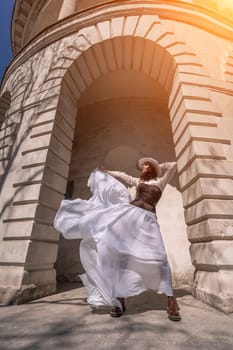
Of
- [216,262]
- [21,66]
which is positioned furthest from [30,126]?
[216,262]

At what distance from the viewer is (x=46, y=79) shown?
554 cm

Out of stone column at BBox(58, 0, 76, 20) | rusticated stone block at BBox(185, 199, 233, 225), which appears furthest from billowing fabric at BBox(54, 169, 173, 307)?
stone column at BBox(58, 0, 76, 20)

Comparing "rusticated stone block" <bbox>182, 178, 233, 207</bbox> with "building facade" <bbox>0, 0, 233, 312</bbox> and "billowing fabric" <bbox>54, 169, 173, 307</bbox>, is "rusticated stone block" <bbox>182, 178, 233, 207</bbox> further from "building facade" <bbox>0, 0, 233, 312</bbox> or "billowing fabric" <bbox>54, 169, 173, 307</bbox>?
"billowing fabric" <bbox>54, 169, 173, 307</bbox>

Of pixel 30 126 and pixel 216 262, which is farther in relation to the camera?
pixel 30 126

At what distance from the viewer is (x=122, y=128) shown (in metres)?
7.23

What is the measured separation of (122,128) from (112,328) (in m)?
6.05

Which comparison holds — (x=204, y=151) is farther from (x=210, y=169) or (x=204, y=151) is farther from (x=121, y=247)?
(x=121, y=247)

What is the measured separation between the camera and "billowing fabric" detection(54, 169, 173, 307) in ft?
8.70

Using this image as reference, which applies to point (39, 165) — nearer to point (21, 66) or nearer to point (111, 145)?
point (111, 145)

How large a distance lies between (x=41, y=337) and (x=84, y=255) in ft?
3.83

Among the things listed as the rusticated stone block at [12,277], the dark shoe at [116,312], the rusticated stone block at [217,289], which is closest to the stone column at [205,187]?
the rusticated stone block at [217,289]

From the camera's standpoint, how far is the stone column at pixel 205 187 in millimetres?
3043

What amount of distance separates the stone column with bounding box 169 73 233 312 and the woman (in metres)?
0.79

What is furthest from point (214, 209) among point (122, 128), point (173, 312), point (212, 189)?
point (122, 128)
